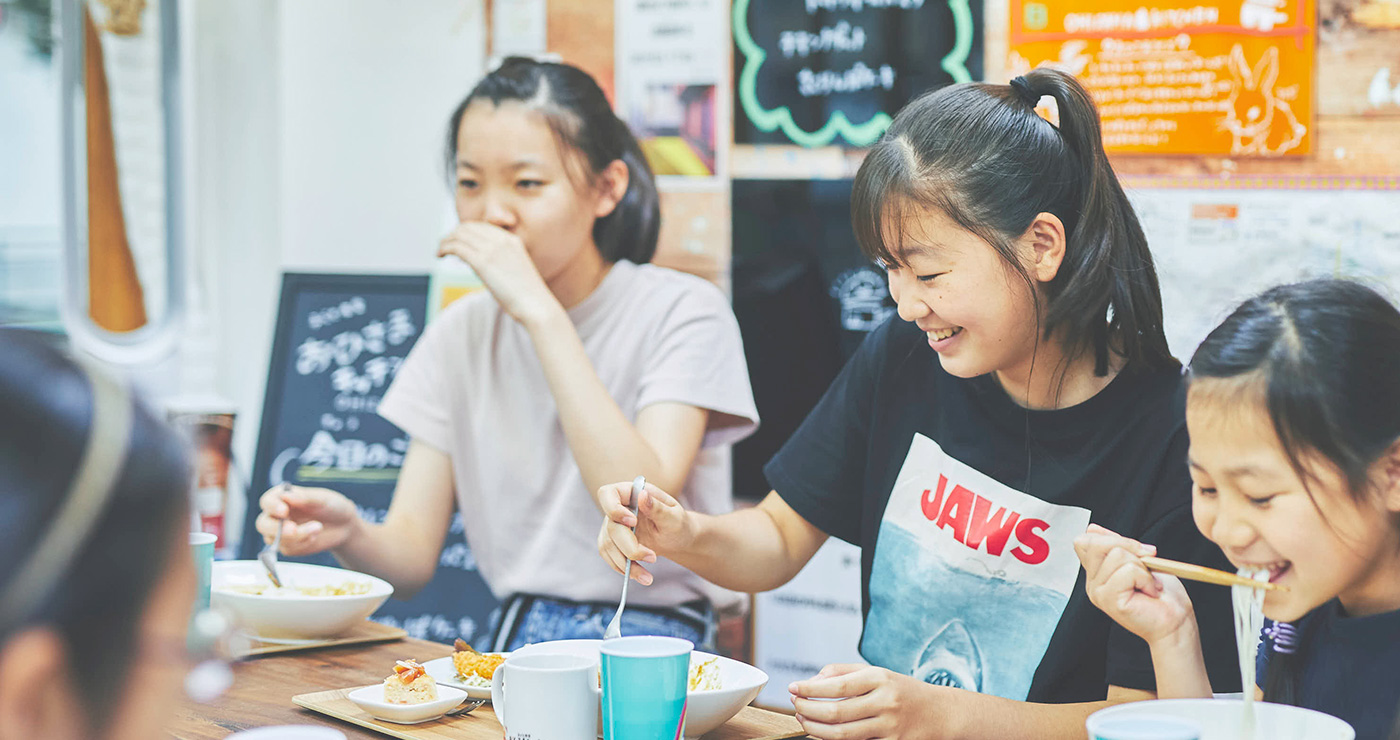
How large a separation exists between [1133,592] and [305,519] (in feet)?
3.82

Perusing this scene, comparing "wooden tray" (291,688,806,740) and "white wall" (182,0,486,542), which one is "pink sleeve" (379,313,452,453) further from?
"white wall" (182,0,486,542)

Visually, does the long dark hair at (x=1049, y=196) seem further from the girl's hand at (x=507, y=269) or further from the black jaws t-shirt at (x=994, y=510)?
the girl's hand at (x=507, y=269)

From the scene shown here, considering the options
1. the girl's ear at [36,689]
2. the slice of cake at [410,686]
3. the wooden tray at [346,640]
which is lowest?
the wooden tray at [346,640]

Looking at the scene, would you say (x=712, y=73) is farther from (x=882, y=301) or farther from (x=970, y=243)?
(x=970, y=243)

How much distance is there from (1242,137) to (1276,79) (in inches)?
4.5

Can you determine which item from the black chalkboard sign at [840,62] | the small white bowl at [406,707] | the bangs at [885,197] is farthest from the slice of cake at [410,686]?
the black chalkboard sign at [840,62]

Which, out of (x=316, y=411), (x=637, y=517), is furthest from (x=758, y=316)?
(x=637, y=517)

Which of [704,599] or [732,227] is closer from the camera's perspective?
[704,599]

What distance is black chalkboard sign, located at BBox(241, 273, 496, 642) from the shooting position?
291 cm

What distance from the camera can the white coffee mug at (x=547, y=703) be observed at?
1063 millimetres

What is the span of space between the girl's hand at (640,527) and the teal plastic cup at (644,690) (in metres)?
0.24

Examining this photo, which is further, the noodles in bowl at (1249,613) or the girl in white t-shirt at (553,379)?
the girl in white t-shirt at (553,379)

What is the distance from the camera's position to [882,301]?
2596mm

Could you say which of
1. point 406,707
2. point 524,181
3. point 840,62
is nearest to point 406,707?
point 406,707
